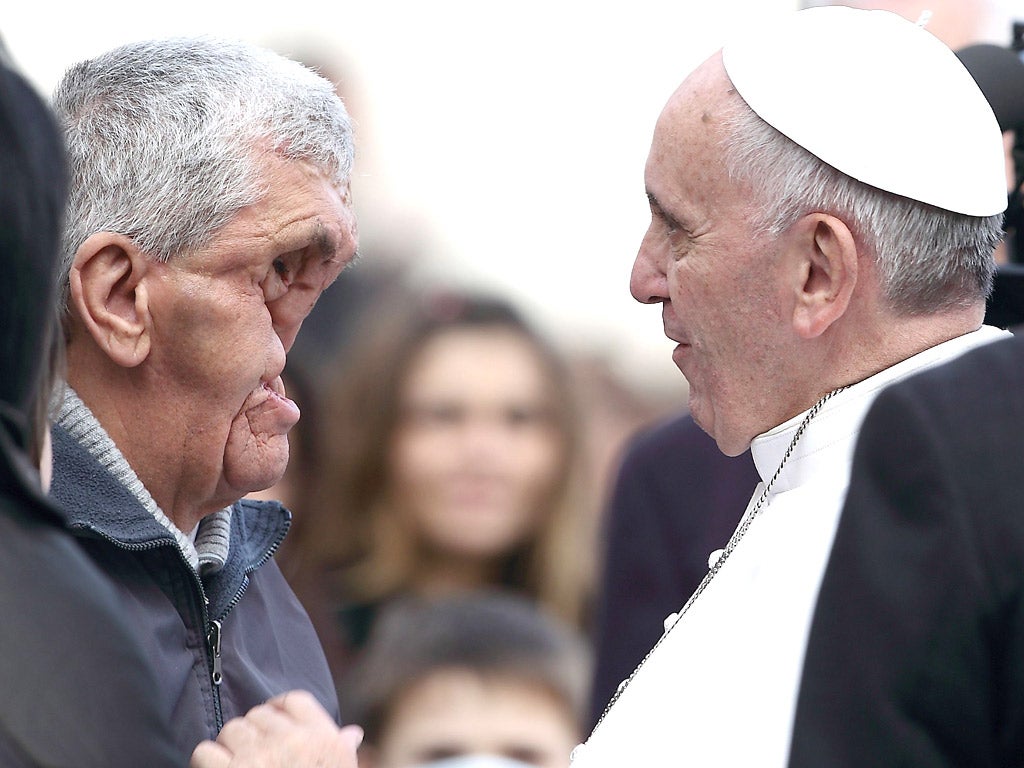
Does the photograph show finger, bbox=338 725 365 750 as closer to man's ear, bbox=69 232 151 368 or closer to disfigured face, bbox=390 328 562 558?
man's ear, bbox=69 232 151 368

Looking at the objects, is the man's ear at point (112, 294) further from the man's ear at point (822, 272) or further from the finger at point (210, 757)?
the man's ear at point (822, 272)

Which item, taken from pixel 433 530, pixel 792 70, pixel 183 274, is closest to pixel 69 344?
pixel 183 274

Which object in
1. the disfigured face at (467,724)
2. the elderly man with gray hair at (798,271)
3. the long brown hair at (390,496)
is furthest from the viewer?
the long brown hair at (390,496)

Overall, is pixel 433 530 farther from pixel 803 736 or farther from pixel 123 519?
pixel 803 736

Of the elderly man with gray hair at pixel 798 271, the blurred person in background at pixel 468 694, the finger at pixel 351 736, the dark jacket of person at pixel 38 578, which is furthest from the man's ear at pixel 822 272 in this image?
the blurred person in background at pixel 468 694

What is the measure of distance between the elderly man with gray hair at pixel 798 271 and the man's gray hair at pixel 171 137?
70 cm

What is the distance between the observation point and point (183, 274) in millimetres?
2779

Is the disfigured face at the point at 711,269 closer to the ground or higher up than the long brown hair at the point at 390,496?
higher up

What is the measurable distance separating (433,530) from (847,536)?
4071mm

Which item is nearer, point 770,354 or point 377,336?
point 770,354

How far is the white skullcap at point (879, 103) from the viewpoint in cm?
275

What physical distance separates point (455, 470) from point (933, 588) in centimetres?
416

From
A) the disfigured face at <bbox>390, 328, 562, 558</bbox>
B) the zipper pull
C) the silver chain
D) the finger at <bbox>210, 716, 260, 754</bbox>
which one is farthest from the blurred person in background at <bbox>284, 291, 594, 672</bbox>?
the finger at <bbox>210, 716, 260, 754</bbox>

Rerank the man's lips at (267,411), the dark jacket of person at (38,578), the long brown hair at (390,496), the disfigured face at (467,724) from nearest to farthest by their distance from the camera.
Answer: the dark jacket of person at (38,578) → the man's lips at (267,411) → the disfigured face at (467,724) → the long brown hair at (390,496)
